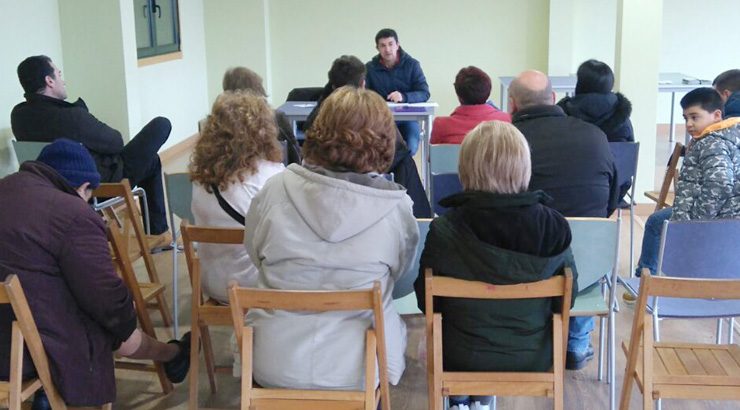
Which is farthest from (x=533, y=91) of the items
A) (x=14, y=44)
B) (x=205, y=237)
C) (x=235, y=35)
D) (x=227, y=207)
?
(x=235, y=35)

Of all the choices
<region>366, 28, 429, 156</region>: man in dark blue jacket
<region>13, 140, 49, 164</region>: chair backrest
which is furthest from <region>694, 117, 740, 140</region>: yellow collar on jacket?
<region>13, 140, 49, 164</region>: chair backrest

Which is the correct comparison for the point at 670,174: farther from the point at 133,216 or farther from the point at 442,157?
the point at 133,216

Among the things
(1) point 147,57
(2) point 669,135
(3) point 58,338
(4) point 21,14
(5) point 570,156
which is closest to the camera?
(3) point 58,338

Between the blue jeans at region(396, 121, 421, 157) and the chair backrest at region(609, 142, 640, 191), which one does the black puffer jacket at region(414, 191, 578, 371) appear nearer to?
the chair backrest at region(609, 142, 640, 191)

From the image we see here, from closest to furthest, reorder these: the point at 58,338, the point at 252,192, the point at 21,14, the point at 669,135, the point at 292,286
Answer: the point at 292,286 → the point at 58,338 → the point at 252,192 → the point at 21,14 → the point at 669,135

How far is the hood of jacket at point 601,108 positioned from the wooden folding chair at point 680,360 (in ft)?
6.01

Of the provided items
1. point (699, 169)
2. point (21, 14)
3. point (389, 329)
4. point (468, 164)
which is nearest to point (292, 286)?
point (389, 329)

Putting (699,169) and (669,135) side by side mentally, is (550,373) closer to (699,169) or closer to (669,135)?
(699,169)

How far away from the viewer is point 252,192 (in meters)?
2.82

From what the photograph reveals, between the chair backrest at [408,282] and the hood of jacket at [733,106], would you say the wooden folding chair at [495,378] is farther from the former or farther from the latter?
the hood of jacket at [733,106]

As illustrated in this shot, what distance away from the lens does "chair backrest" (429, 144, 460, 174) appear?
397cm

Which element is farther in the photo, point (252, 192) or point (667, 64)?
point (667, 64)

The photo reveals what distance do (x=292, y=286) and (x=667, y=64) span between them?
7.89 m

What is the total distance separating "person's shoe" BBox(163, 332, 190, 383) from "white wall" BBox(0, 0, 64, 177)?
256 cm
